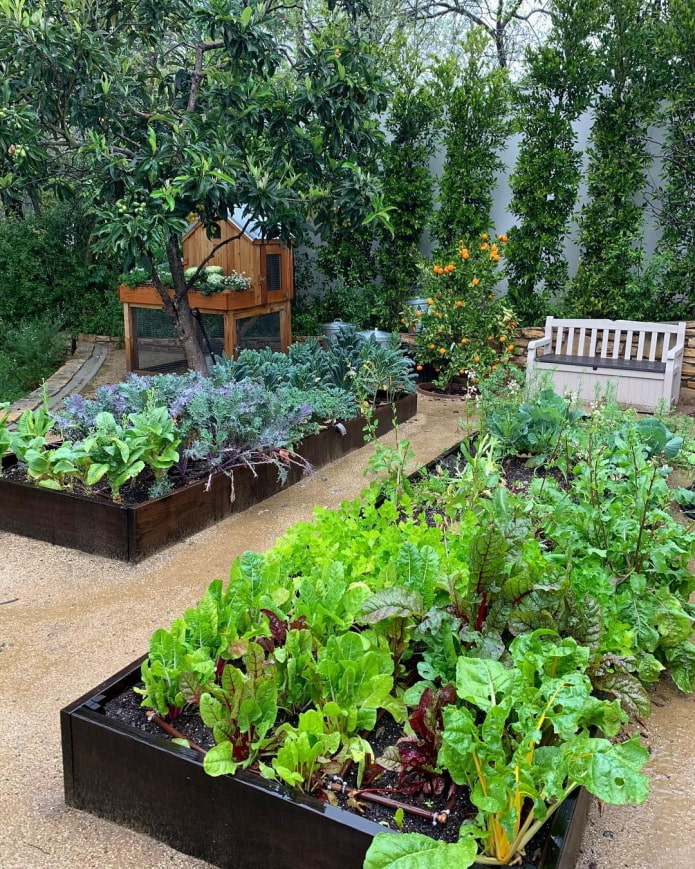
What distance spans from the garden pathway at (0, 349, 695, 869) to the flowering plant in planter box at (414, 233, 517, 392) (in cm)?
266

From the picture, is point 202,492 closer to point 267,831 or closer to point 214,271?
point 267,831

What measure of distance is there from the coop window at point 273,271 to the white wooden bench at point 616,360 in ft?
7.48

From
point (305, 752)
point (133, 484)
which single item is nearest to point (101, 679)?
point (305, 752)

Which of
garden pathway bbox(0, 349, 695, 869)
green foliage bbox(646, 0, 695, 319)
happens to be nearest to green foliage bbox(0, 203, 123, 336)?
garden pathway bbox(0, 349, 695, 869)

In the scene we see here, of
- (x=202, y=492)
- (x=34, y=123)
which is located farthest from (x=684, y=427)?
(x=34, y=123)

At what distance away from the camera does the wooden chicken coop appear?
240 inches

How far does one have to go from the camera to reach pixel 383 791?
5.77ft

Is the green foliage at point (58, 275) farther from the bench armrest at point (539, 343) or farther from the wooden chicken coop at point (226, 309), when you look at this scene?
the bench armrest at point (539, 343)

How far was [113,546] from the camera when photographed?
3.42 metres

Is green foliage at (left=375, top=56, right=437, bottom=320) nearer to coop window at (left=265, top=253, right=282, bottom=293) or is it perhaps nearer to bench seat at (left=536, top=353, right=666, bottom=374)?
coop window at (left=265, top=253, right=282, bottom=293)

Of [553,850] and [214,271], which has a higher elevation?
[214,271]

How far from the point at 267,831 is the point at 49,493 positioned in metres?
2.29

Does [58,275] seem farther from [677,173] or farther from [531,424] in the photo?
[677,173]

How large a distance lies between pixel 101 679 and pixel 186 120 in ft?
12.3
